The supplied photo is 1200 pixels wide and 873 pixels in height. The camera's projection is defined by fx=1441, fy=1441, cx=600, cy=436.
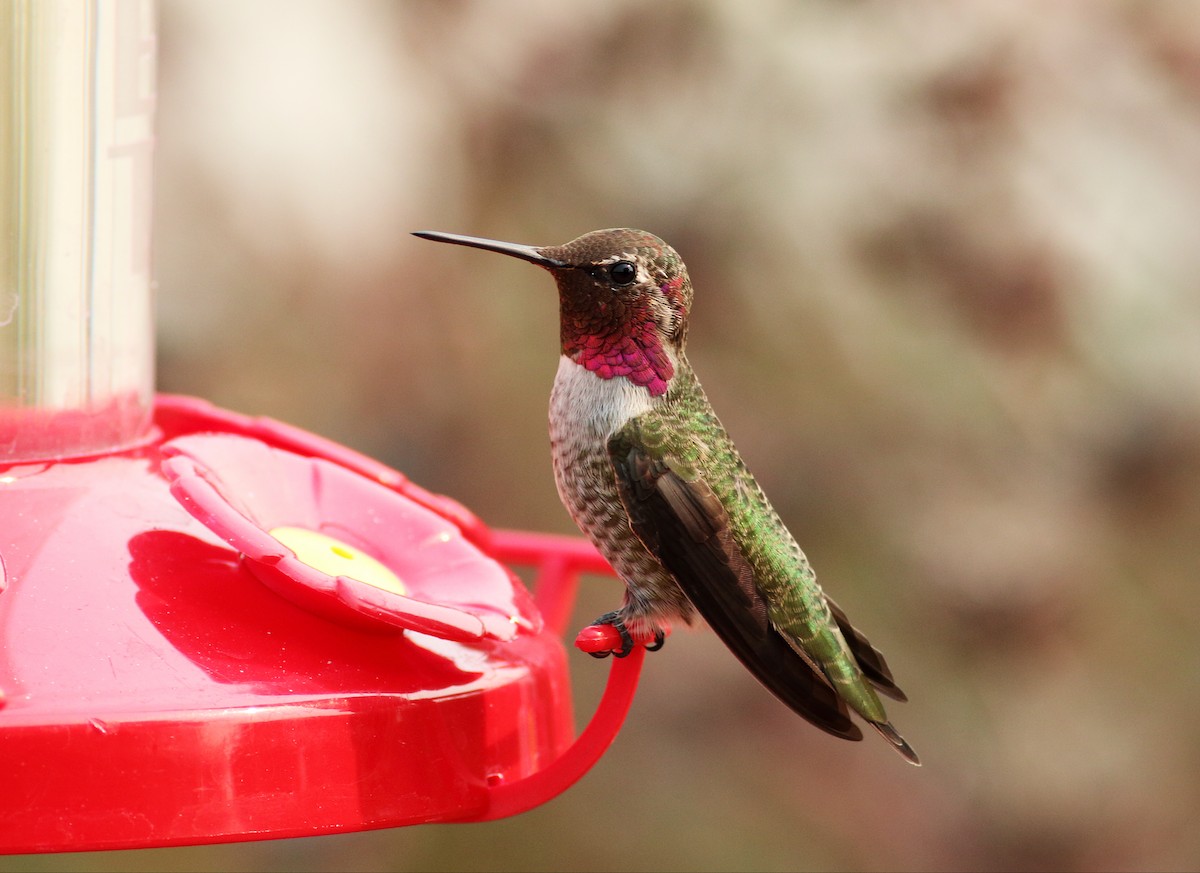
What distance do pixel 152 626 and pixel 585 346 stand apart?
110 centimetres

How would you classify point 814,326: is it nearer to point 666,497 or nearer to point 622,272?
point 622,272

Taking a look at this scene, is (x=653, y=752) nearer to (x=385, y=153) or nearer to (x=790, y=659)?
(x=385, y=153)

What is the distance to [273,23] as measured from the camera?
5.46 metres

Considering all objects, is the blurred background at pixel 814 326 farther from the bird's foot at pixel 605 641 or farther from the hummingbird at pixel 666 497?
the bird's foot at pixel 605 641

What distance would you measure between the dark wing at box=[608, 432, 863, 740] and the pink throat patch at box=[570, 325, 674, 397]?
0.53 ft


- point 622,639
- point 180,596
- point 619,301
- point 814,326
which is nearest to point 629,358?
point 619,301

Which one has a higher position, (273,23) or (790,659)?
(273,23)

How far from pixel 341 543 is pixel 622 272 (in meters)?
0.72

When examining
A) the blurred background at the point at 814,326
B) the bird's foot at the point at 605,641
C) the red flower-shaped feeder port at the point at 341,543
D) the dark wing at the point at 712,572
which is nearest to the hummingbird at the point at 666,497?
the dark wing at the point at 712,572

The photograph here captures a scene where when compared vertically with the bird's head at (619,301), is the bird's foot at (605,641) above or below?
below

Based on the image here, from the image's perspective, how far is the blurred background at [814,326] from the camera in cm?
495

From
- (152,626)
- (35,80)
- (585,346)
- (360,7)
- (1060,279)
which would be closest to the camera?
(152,626)

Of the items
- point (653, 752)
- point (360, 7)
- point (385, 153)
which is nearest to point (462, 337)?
point (385, 153)

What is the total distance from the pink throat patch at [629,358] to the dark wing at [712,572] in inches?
6.4
